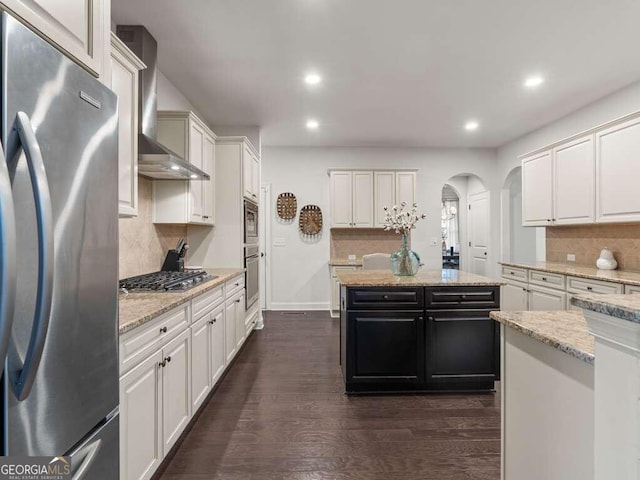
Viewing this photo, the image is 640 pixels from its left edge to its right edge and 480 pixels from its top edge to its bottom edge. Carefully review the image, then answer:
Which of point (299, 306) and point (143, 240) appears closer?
point (143, 240)

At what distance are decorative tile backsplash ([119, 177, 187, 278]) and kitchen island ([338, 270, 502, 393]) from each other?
5.59 feet

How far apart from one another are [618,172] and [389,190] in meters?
2.93

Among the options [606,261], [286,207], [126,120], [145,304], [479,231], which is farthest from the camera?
[479,231]

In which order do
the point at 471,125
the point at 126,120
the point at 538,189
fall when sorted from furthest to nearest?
1. the point at 471,125
2. the point at 538,189
3. the point at 126,120

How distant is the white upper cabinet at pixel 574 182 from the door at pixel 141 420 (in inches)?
162

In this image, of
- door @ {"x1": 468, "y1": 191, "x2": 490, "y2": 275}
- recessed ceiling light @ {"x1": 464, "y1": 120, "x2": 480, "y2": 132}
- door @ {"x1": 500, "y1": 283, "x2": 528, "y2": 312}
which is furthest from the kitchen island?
door @ {"x1": 468, "y1": 191, "x2": 490, "y2": 275}

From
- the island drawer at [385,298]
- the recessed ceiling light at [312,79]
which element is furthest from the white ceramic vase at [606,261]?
the recessed ceiling light at [312,79]

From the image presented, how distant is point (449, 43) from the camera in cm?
271

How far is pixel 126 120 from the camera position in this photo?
1992 mm

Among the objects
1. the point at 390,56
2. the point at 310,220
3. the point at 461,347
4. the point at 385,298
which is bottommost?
the point at 461,347

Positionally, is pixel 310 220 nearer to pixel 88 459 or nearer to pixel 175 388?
pixel 175 388

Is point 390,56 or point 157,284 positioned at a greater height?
point 390,56

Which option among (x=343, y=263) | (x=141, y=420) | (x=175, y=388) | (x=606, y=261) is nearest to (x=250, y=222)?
(x=343, y=263)

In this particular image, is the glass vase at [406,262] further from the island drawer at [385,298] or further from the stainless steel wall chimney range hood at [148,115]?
the stainless steel wall chimney range hood at [148,115]
